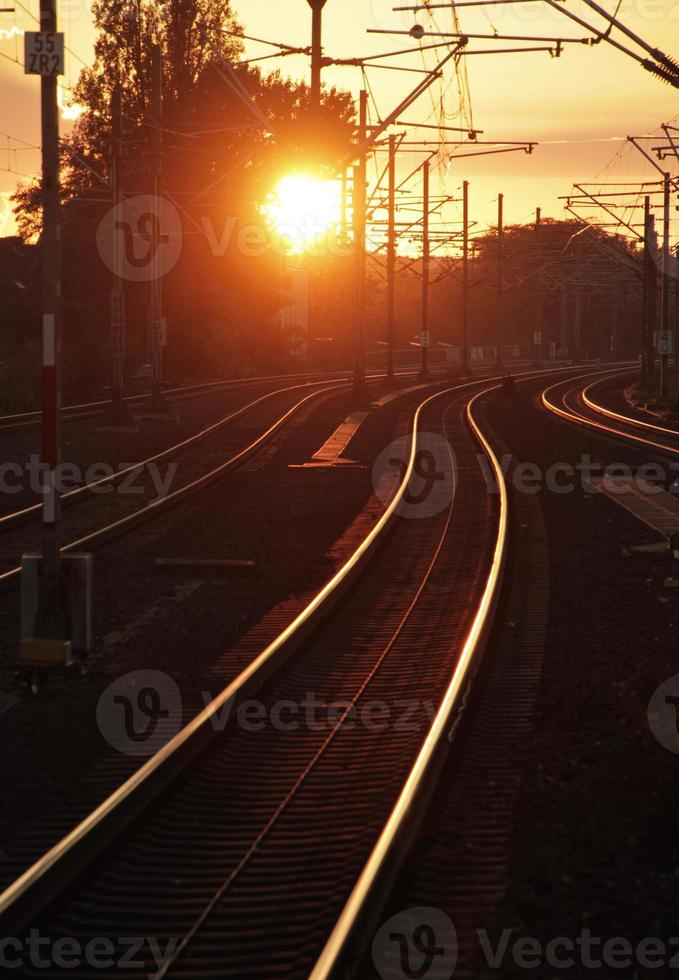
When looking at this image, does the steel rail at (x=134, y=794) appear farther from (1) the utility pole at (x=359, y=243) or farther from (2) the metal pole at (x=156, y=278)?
(1) the utility pole at (x=359, y=243)

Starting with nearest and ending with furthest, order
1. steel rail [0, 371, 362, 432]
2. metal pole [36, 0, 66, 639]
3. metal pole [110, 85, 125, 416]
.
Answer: metal pole [36, 0, 66, 639]
metal pole [110, 85, 125, 416]
steel rail [0, 371, 362, 432]

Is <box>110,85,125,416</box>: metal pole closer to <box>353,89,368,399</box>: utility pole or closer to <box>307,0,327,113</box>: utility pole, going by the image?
<box>307,0,327,113</box>: utility pole

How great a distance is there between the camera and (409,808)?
6246 millimetres

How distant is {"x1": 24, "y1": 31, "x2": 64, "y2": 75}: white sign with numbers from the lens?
9086mm

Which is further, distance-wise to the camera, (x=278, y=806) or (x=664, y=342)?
(x=664, y=342)

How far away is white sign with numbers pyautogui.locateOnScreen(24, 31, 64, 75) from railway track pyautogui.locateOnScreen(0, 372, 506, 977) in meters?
4.56

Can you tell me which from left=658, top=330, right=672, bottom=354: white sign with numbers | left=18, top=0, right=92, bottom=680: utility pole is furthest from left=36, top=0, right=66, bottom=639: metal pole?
left=658, top=330, right=672, bottom=354: white sign with numbers

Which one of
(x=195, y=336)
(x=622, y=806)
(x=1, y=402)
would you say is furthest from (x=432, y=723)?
(x=195, y=336)

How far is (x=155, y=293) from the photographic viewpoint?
3108cm
